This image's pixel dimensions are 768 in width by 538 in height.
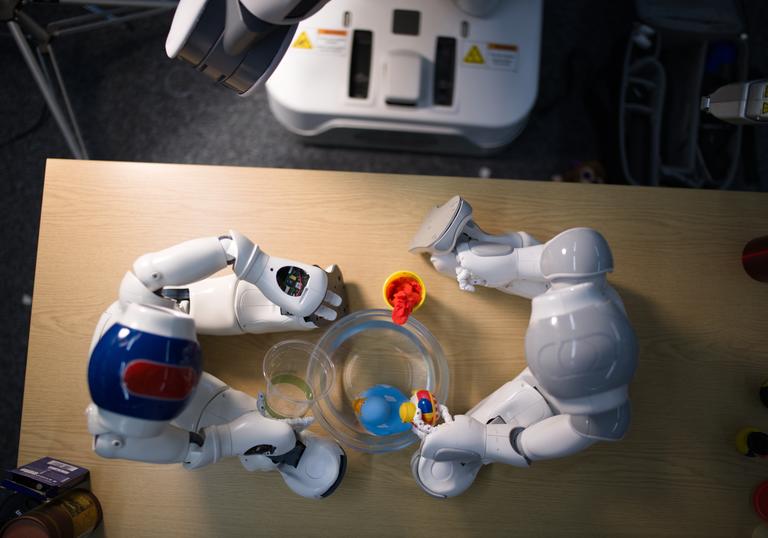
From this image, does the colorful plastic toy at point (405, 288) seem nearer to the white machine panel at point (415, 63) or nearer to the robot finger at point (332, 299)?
the robot finger at point (332, 299)

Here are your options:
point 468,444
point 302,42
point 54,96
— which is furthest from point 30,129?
point 468,444

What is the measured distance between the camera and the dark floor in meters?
1.58

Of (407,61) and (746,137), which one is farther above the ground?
(407,61)

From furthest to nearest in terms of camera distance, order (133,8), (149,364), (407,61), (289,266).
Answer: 1. (133,8)
2. (407,61)
3. (289,266)
4. (149,364)

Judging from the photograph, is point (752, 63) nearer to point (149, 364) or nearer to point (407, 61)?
point (407, 61)

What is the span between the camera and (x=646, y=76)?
144cm

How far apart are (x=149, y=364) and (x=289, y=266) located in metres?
0.27

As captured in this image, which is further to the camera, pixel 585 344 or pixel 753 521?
pixel 753 521

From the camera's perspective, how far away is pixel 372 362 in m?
0.98

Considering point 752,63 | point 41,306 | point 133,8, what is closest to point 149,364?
point 41,306

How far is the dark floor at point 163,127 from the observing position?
5.17ft

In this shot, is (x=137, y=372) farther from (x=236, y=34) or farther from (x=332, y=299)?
(x=236, y=34)

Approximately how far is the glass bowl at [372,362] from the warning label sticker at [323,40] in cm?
63

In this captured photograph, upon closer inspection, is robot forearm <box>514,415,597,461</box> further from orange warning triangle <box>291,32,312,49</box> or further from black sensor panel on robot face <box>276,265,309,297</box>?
orange warning triangle <box>291,32,312,49</box>
